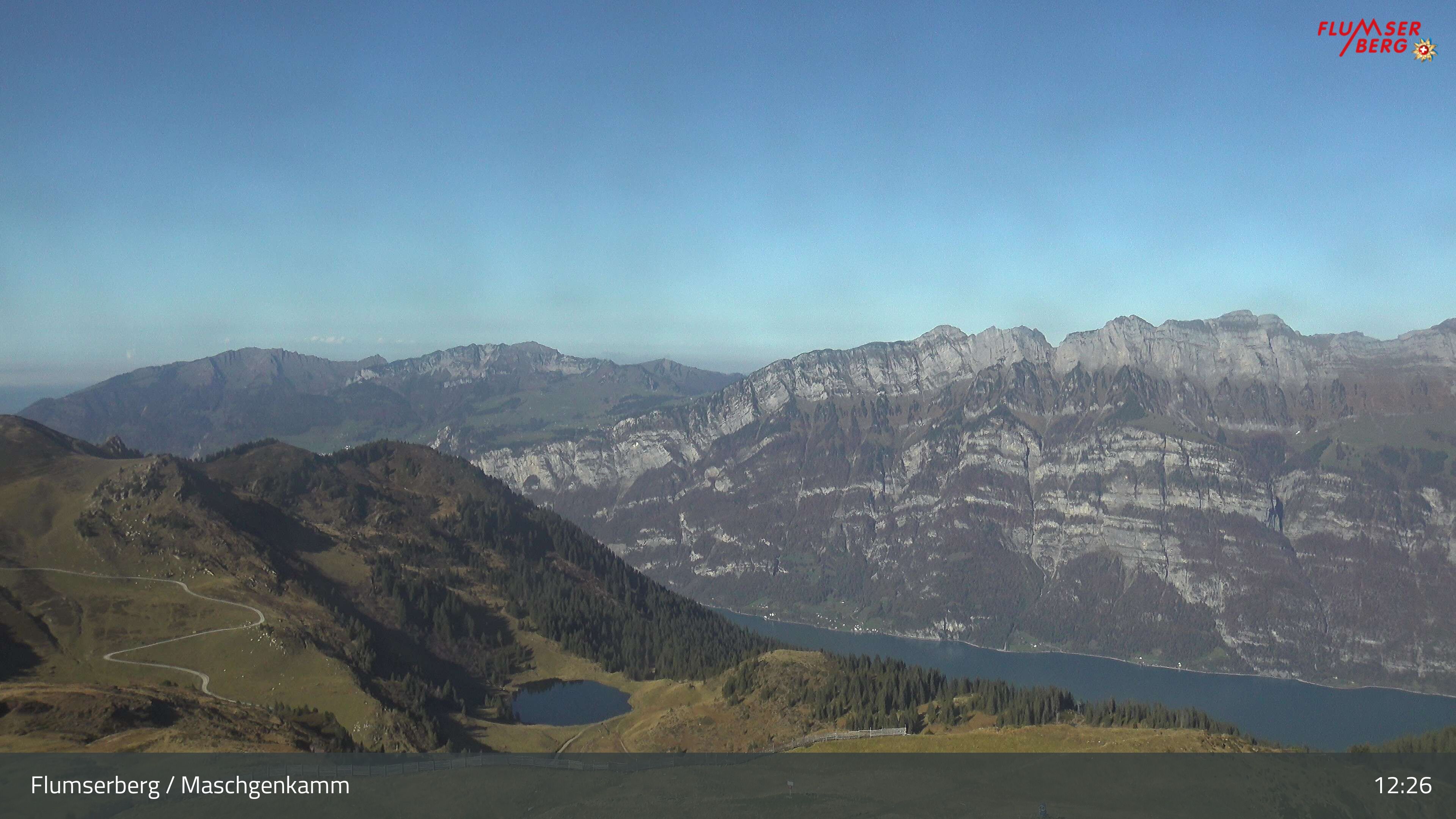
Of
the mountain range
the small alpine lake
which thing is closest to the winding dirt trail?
the mountain range

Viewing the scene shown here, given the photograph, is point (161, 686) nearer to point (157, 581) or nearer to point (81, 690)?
point (81, 690)

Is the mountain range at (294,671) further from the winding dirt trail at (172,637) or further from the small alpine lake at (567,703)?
the small alpine lake at (567,703)

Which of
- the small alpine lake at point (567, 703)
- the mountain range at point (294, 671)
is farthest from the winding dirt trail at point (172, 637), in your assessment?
the small alpine lake at point (567, 703)

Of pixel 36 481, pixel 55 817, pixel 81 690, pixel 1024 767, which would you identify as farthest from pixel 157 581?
pixel 1024 767

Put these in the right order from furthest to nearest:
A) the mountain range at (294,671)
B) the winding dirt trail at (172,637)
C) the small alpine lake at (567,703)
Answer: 1. the small alpine lake at (567,703)
2. the winding dirt trail at (172,637)
3. the mountain range at (294,671)

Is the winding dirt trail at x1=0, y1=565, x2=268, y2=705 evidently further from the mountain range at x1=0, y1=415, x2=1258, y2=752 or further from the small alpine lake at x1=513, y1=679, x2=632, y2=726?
the small alpine lake at x1=513, y1=679, x2=632, y2=726
